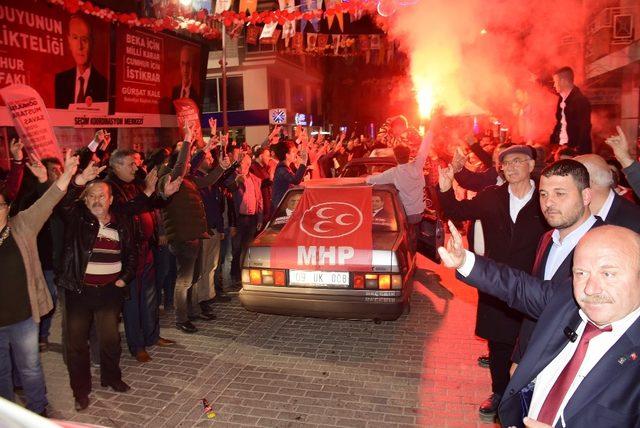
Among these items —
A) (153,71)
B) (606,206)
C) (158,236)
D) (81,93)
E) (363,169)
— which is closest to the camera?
(606,206)

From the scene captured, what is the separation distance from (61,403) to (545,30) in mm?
15068

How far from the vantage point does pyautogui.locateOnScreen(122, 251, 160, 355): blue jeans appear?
500cm

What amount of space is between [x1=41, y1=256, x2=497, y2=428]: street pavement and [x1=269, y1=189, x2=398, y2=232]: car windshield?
1.32m

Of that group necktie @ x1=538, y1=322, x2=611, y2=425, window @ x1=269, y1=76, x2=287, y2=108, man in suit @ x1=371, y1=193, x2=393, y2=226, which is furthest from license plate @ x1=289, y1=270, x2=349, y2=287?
window @ x1=269, y1=76, x2=287, y2=108

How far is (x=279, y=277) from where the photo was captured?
523 centimetres

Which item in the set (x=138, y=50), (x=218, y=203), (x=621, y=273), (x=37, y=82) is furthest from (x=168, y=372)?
(x=138, y=50)

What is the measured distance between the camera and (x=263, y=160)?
8.62 meters

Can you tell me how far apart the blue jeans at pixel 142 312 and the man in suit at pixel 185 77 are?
1156 cm

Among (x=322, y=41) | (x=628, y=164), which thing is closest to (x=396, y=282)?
(x=628, y=164)

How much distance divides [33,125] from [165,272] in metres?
3.35

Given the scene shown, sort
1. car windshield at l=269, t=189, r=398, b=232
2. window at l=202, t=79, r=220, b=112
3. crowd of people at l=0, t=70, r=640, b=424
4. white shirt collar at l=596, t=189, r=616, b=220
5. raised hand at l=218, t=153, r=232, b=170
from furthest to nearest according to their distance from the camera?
window at l=202, t=79, r=220, b=112
raised hand at l=218, t=153, r=232, b=170
car windshield at l=269, t=189, r=398, b=232
white shirt collar at l=596, t=189, r=616, b=220
crowd of people at l=0, t=70, r=640, b=424

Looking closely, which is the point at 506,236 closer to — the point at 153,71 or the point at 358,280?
the point at 358,280

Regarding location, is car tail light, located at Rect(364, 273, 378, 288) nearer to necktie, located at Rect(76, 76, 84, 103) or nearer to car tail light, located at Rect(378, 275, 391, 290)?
car tail light, located at Rect(378, 275, 391, 290)

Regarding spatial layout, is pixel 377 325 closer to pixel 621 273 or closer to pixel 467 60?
pixel 621 273
